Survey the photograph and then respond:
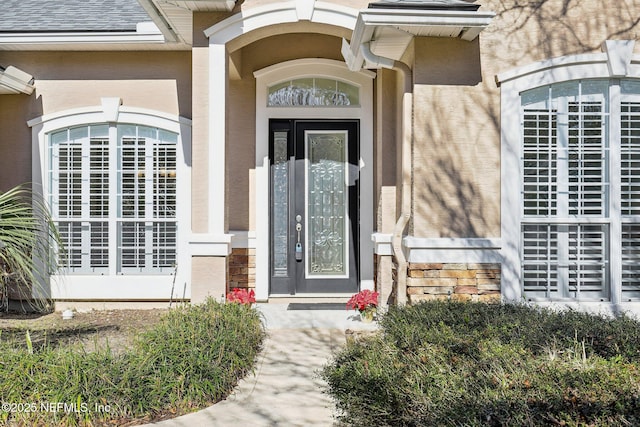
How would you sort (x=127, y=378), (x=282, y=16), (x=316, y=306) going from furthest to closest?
(x=316, y=306)
(x=282, y=16)
(x=127, y=378)

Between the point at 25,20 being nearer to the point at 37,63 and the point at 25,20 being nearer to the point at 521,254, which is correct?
the point at 37,63

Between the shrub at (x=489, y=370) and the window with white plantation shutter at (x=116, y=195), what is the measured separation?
420cm

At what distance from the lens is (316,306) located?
795cm

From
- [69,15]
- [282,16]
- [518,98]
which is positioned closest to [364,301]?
[518,98]

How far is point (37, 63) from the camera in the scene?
27.0ft

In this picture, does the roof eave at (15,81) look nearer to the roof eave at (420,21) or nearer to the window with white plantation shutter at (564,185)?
the roof eave at (420,21)

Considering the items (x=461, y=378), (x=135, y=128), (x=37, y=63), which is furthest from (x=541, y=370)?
(x=37, y=63)

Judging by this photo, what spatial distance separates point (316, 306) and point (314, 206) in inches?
58.3

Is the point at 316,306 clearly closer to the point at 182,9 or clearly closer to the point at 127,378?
the point at 182,9

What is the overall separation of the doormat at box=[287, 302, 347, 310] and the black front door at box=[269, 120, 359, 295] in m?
0.32

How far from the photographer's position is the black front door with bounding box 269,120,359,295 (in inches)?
333

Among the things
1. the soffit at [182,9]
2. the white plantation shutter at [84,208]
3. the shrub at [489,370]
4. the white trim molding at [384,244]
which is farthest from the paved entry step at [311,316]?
the soffit at [182,9]

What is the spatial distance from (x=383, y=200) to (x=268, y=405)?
3833 mm

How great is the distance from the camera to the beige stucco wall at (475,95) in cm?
630
